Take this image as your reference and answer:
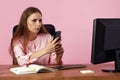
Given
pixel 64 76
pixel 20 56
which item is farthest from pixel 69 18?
pixel 64 76

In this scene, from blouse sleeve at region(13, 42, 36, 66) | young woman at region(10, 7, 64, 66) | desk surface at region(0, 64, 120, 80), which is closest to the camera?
desk surface at region(0, 64, 120, 80)

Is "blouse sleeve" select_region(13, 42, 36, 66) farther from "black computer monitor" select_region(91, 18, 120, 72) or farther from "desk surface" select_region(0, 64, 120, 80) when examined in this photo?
"black computer monitor" select_region(91, 18, 120, 72)

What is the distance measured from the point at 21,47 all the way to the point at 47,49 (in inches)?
16.3

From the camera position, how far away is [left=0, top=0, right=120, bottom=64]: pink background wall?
3.29 m

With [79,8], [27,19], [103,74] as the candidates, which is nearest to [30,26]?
[27,19]

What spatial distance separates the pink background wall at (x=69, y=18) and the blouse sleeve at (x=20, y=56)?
961mm

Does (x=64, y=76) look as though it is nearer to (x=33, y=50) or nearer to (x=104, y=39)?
(x=104, y=39)

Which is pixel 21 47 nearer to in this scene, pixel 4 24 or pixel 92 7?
pixel 4 24

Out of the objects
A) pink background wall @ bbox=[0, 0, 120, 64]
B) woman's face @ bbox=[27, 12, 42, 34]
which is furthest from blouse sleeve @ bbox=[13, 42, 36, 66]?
pink background wall @ bbox=[0, 0, 120, 64]

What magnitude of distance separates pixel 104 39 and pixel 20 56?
78 cm

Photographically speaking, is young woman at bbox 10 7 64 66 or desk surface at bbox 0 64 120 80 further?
young woman at bbox 10 7 64 66

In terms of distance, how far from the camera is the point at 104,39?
180cm

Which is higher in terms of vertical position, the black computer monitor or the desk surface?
the black computer monitor

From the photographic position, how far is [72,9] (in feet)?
11.1
